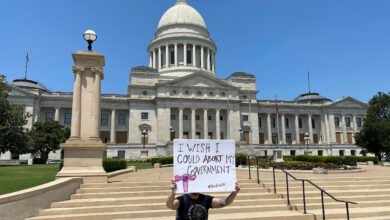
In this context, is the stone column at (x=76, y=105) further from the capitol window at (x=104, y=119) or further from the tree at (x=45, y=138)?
the capitol window at (x=104, y=119)

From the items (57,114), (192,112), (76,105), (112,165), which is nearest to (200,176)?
(76,105)

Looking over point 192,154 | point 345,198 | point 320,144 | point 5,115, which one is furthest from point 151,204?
point 320,144

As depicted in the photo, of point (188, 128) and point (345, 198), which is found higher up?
point (188, 128)

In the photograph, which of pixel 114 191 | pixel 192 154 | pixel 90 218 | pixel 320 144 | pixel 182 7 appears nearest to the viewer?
pixel 192 154

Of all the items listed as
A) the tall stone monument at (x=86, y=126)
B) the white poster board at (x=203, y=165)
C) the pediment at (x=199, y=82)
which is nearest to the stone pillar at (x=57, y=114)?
the pediment at (x=199, y=82)

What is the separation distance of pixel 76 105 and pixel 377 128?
153 ft

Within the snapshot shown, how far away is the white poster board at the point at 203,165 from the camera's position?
4547mm

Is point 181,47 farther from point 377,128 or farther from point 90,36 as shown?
point 90,36

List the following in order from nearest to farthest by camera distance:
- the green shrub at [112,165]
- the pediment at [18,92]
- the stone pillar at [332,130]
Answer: the green shrub at [112,165]
the pediment at [18,92]
the stone pillar at [332,130]

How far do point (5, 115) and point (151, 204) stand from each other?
30.3 meters

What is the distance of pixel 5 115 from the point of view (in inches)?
1230

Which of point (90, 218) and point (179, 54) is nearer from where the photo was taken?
point (90, 218)

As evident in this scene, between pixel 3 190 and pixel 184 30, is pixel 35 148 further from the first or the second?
pixel 184 30

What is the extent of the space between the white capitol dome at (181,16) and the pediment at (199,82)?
2437 centimetres
